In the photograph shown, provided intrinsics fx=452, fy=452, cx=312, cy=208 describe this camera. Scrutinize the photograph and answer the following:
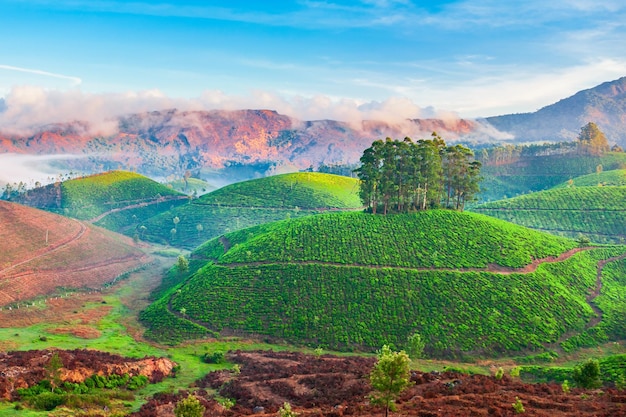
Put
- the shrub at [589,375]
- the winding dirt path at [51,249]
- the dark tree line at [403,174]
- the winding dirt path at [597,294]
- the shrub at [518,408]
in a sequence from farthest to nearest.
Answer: the dark tree line at [403,174] < the winding dirt path at [51,249] < the winding dirt path at [597,294] < the shrub at [589,375] < the shrub at [518,408]

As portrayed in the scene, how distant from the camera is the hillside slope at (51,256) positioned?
11071cm

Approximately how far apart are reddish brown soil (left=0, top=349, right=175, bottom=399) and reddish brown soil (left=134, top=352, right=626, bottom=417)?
765cm

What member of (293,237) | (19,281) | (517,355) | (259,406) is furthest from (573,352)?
(19,281)

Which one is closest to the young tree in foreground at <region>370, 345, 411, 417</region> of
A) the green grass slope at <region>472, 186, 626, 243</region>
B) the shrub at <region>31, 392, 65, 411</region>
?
the shrub at <region>31, 392, 65, 411</region>

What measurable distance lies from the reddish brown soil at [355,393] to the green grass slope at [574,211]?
10979cm

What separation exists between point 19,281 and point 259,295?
61.2m

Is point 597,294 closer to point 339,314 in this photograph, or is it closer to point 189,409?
point 339,314

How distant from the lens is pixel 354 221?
120438 millimetres

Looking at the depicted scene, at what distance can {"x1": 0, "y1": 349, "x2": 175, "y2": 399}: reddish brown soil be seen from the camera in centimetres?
5391

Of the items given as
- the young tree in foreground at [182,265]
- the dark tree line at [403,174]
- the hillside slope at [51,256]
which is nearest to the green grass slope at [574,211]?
the dark tree line at [403,174]

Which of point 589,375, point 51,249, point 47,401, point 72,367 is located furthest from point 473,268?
point 51,249

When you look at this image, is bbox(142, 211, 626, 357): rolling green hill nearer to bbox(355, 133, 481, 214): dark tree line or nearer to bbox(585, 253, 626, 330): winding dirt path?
bbox(585, 253, 626, 330): winding dirt path

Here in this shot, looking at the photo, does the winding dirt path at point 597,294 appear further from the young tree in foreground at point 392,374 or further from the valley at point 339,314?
the young tree in foreground at point 392,374

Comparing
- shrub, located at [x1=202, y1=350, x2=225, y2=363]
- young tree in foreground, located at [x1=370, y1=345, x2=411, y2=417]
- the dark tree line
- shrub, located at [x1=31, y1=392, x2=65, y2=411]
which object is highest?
the dark tree line
